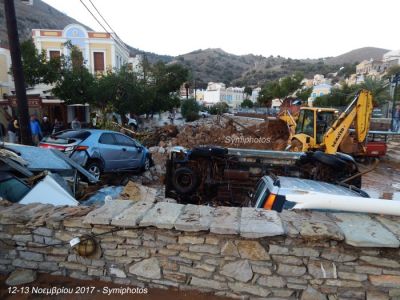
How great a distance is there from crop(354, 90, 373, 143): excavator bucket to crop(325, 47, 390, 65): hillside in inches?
4834

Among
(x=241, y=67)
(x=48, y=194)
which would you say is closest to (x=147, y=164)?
(x=48, y=194)

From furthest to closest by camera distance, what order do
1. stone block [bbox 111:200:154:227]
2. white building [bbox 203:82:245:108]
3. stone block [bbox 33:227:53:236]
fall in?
white building [bbox 203:82:245:108]
stone block [bbox 33:227:53:236]
stone block [bbox 111:200:154:227]

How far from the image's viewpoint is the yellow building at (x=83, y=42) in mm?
34625

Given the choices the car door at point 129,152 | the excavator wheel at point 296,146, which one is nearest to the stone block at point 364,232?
the car door at point 129,152

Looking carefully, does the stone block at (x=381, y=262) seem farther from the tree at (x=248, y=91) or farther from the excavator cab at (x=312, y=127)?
the tree at (x=248, y=91)

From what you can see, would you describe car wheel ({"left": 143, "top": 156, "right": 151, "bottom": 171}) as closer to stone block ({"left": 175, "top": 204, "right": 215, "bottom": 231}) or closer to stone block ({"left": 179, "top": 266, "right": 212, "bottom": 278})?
stone block ({"left": 175, "top": 204, "right": 215, "bottom": 231})

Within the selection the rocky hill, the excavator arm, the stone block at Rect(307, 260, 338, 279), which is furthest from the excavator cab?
the rocky hill

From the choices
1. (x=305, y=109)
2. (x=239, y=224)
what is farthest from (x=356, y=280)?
(x=305, y=109)

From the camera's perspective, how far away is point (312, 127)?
12789 millimetres

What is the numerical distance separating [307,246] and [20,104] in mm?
7681

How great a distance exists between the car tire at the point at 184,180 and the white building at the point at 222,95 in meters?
78.7

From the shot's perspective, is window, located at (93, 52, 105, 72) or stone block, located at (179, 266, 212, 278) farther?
window, located at (93, 52, 105, 72)

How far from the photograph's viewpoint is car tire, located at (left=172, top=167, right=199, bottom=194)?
7199 millimetres

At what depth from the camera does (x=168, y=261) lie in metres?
2.96
